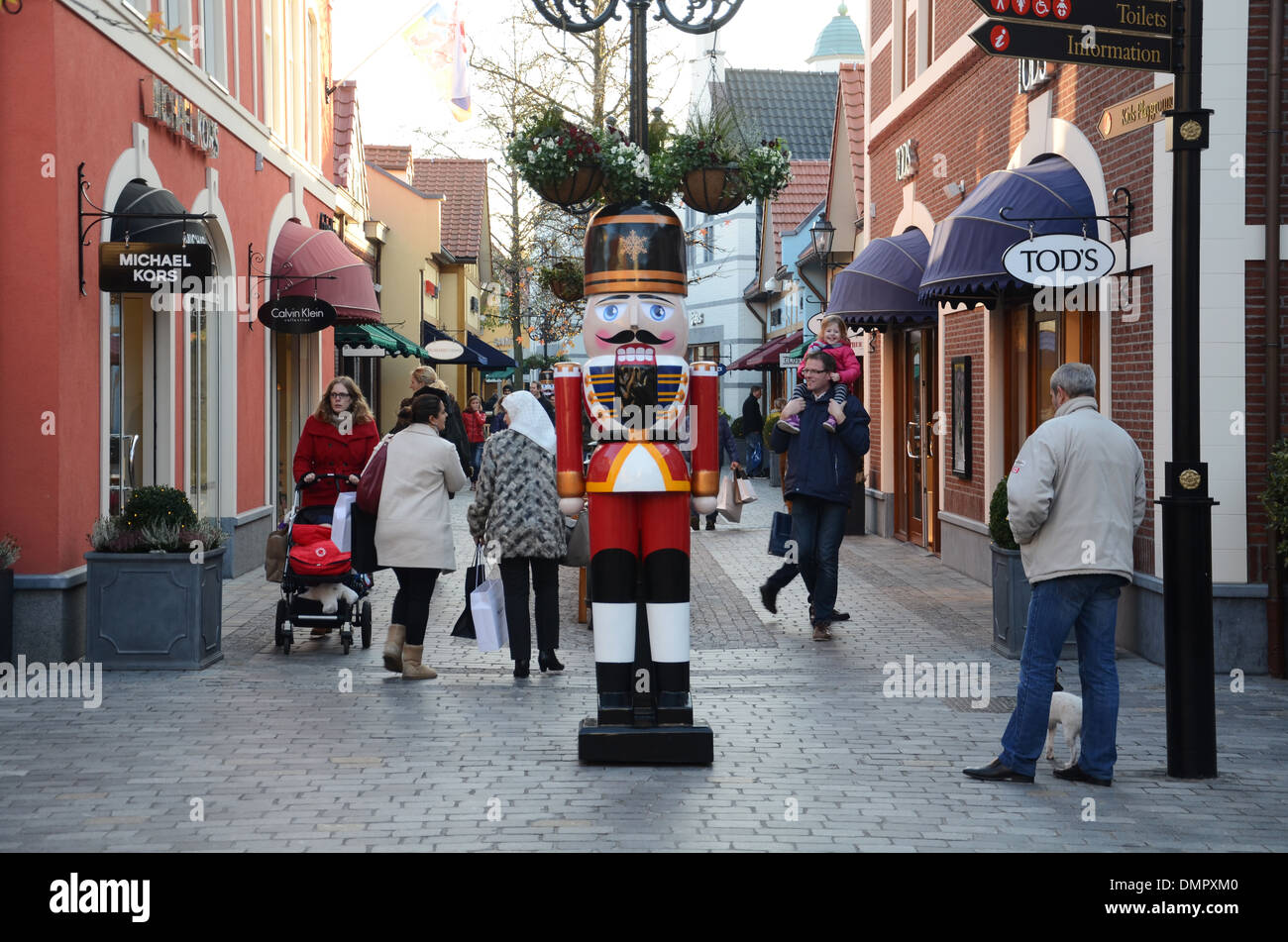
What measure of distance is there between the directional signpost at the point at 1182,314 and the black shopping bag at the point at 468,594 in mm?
4119

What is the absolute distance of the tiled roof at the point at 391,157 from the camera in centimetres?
3872

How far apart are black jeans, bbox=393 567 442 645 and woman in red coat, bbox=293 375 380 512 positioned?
1.59 m

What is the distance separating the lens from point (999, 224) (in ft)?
34.0

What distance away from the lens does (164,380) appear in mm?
12227

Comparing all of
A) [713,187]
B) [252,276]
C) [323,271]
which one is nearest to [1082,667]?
[713,187]

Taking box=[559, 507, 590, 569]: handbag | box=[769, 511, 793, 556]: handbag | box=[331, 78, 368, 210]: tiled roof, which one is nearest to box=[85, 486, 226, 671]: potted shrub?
box=[559, 507, 590, 569]: handbag

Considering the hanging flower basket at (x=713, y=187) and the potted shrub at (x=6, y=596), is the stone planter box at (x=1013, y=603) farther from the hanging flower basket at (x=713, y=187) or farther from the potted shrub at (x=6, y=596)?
the potted shrub at (x=6, y=596)

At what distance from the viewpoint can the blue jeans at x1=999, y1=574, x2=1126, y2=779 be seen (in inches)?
241

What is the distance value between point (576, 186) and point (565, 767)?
3041 mm

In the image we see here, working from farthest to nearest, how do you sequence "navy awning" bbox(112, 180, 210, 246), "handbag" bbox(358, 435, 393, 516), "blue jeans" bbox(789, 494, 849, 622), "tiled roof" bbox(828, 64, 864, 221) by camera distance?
"tiled roof" bbox(828, 64, 864, 221) → "blue jeans" bbox(789, 494, 849, 622) → "navy awning" bbox(112, 180, 210, 246) → "handbag" bbox(358, 435, 393, 516)

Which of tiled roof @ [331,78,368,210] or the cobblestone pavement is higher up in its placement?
tiled roof @ [331,78,368,210]

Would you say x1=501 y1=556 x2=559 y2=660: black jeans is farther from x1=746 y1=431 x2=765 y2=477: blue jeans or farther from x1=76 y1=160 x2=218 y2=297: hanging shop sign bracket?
x1=746 y1=431 x2=765 y2=477: blue jeans

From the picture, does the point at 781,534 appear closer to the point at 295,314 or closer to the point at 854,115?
the point at 295,314

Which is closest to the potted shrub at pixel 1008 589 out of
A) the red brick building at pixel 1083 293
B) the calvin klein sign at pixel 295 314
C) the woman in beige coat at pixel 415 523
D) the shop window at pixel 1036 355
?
the red brick building at pixel 1083 293
